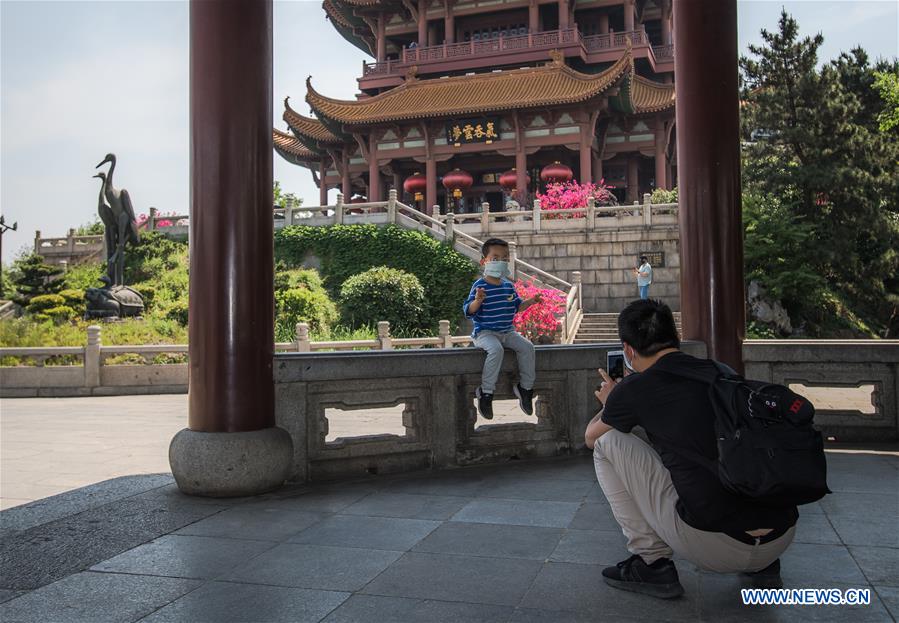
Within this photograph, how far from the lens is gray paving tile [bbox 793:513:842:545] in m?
3.27

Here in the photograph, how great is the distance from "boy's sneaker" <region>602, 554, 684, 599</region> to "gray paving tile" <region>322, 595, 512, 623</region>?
46 centimetres

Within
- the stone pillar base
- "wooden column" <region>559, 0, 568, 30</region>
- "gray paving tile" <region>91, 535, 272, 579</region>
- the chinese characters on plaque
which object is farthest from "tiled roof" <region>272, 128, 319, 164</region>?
"gray paving tile" <region>91, 535, 272, 579</region>

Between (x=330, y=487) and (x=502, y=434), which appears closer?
(x=330, y=487)

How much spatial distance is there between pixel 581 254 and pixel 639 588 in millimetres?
19927

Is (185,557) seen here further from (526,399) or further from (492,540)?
(526,399)

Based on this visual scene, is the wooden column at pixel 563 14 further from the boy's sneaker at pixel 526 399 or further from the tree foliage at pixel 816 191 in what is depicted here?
the boy's sneaker at pixel 526 399

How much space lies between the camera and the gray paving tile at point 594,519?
3.50 meters

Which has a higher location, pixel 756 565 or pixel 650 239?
pixel 650 239

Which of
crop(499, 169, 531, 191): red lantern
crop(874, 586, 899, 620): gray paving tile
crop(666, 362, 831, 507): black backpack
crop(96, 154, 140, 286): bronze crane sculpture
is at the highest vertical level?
crop(499, 169, 531, 191): red lantern

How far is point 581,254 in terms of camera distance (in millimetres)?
22078

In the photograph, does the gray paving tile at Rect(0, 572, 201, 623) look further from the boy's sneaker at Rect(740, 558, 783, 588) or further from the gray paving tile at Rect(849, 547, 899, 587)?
the gray paving tile at Rect(849, 547, 899, 587)

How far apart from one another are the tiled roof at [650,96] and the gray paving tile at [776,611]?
25.7m

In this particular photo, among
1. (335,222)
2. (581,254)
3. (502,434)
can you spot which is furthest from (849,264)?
(502,434)

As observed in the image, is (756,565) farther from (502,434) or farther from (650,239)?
(650,239)
